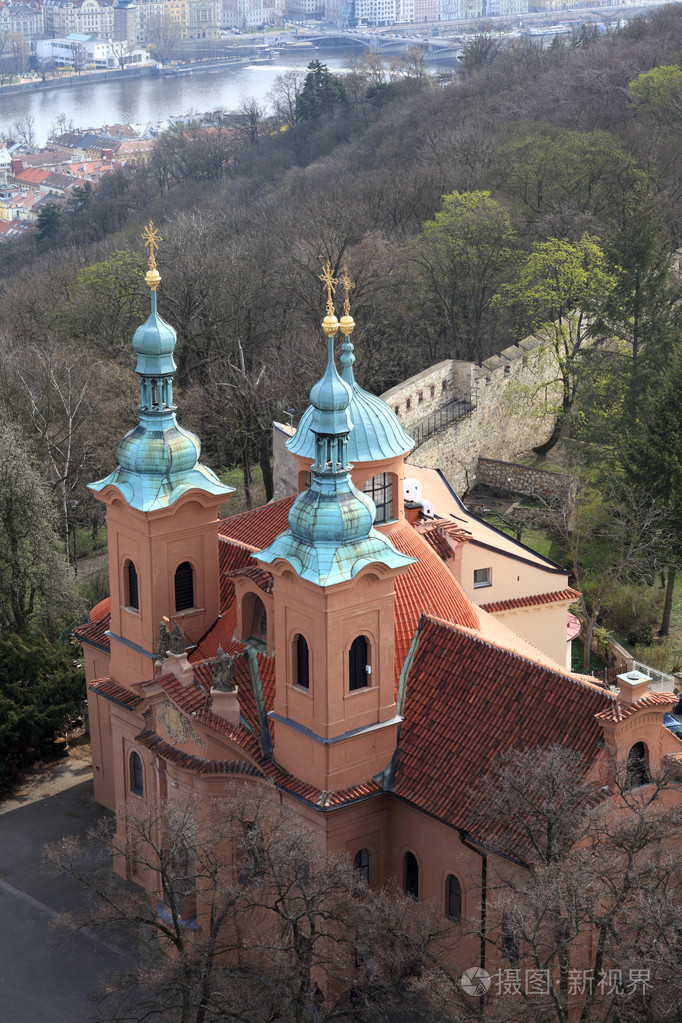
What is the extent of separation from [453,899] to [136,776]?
9839 millimetres

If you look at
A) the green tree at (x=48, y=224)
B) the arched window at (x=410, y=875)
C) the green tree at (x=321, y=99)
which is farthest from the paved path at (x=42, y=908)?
the green tree at (x=321, y=99)

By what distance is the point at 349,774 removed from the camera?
3089cm

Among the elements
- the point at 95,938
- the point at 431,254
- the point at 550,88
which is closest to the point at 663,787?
the point at 95,938

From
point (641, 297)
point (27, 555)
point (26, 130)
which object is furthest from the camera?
point (26, 130)

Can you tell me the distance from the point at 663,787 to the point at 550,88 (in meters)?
75.5

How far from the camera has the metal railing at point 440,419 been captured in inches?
2235

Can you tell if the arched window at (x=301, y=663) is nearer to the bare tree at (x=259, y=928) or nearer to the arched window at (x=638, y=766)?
the bare tree at (x=259, y=928)

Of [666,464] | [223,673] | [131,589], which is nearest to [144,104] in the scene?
[666,464]

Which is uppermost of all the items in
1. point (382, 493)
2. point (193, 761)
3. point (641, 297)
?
point (641, 297)

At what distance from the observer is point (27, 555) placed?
4869cm

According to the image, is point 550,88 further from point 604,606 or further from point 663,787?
point 663,787

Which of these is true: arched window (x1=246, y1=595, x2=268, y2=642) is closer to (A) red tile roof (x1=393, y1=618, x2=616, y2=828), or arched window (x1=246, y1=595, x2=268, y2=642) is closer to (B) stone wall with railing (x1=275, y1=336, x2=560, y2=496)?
(A) red tile roof (x1=393, y1=618, x2=616, y2=828)

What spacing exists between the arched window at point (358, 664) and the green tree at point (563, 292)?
102ft

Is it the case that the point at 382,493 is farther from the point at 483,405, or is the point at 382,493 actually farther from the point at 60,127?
the point at 60,127
